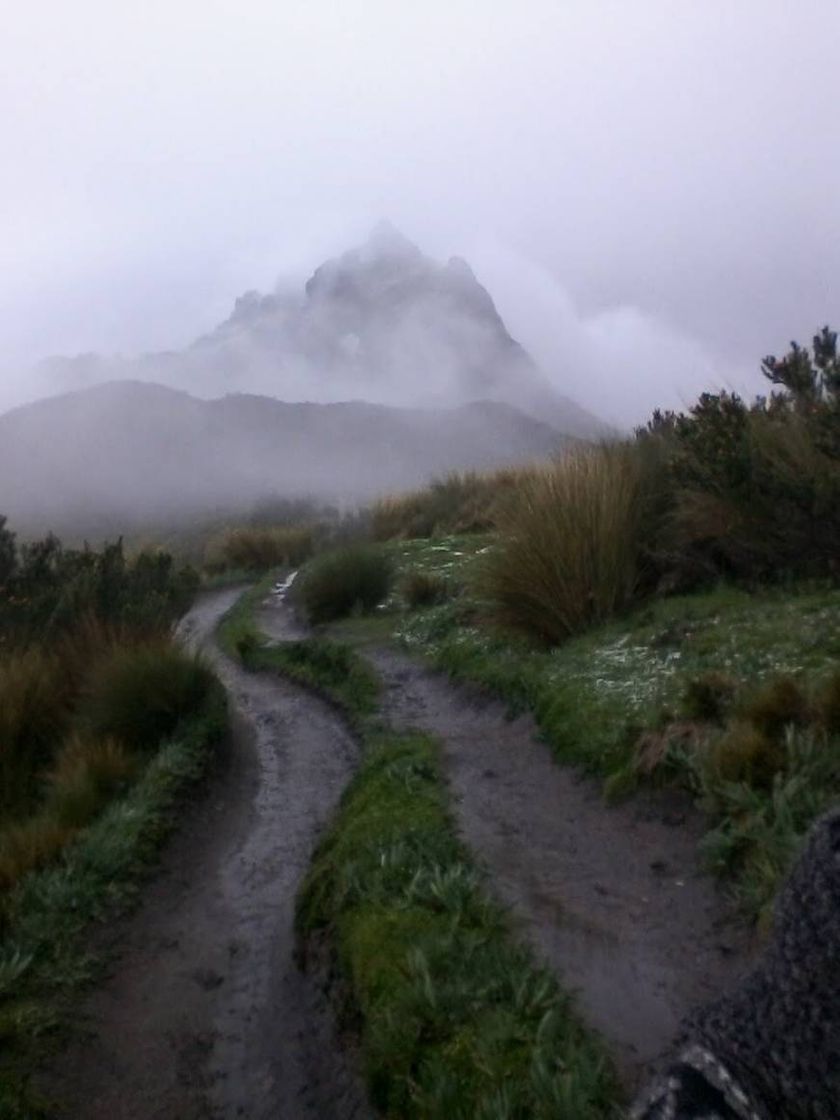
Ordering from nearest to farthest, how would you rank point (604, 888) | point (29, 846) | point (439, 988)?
point (439, 988), point (604, 888), point (29, 846)

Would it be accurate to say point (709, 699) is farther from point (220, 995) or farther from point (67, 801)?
point (67, 801)

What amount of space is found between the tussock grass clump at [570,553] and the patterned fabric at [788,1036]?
8081mm

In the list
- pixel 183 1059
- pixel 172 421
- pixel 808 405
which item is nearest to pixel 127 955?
pixel 183 1059

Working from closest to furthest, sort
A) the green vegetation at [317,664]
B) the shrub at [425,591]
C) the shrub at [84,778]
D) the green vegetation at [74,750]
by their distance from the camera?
the green vegetation at [74,750], the shrub at [84,778], the green vegetation at [317,664], the shrub at [425,591]

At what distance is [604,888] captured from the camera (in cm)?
612

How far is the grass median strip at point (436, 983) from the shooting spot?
4.12m

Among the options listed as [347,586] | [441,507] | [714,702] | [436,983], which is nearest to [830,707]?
[714,702]

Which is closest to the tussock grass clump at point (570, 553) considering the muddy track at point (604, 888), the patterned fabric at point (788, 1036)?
the muddy track at point (604, 888)

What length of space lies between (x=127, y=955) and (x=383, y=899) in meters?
1.63

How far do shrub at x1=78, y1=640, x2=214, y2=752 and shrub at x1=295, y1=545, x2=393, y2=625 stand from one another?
660 cm

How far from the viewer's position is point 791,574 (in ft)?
Answer: 32.8

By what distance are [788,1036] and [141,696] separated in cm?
839

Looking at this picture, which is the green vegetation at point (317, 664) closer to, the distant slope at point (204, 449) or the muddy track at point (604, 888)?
the muddy track at point (604, 888)

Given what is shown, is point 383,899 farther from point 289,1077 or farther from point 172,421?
point 172,421
